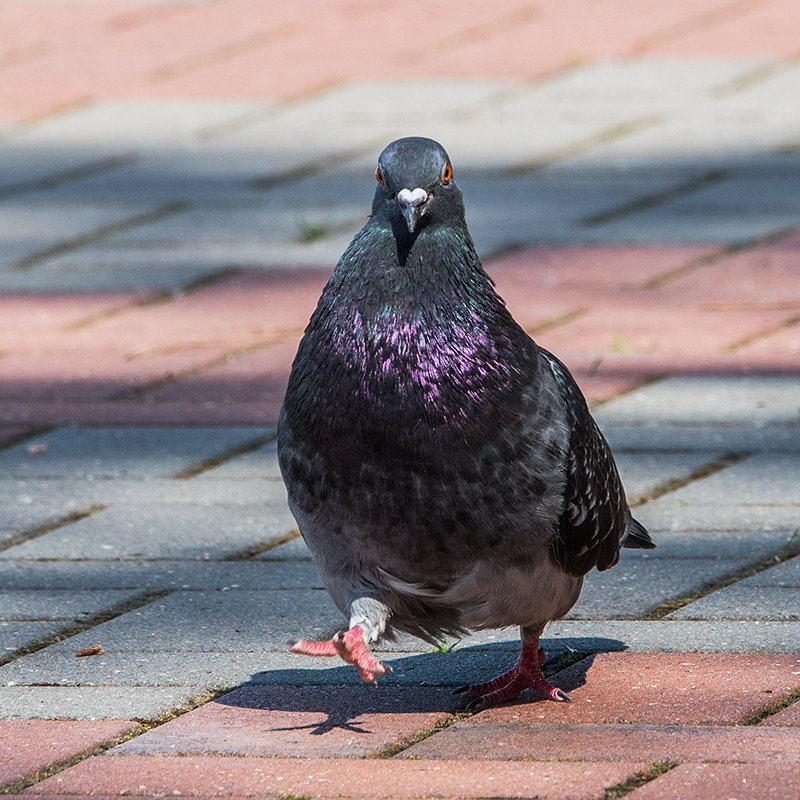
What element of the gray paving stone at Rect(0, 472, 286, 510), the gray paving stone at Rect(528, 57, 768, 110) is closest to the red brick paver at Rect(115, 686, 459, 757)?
the gray paving stone at Rect(0, 472, 286, 510)

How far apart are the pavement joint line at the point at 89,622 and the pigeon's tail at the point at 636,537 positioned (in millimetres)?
1070

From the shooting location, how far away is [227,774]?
3.20 m

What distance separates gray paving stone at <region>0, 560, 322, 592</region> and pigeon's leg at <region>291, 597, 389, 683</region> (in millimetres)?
811

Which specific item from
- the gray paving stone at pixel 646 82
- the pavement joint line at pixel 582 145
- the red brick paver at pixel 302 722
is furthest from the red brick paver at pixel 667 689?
the gray paving stone at pixel 646 82

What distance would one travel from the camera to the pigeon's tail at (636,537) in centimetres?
394

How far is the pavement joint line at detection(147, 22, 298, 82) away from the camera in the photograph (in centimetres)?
1070

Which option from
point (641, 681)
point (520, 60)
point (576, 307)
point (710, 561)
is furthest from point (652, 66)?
point (641, 681)

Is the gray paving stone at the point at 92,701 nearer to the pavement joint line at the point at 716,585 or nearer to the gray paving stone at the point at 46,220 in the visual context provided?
the pavement joint line at the point at 716,585

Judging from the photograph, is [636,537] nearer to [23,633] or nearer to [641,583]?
[641,583]

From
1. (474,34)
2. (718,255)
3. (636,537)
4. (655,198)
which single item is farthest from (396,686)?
(474,34)

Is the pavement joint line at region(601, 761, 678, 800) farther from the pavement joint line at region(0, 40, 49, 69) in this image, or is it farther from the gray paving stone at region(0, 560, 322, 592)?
the pavement joint line at region(0, 40, 49, 69)

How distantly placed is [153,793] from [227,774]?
14cm

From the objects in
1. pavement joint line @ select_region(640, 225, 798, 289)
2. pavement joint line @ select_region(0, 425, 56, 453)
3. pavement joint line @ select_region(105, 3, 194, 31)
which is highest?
pavement joint line @ select_region(105, 3, 194, 31)

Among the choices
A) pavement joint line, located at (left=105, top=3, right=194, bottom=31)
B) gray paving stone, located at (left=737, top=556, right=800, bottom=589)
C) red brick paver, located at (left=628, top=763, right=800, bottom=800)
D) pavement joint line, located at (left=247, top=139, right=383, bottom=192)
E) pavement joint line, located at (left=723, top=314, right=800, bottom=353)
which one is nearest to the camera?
red brick paver, located at (left=628, top=763, right=800, bottom=800)
